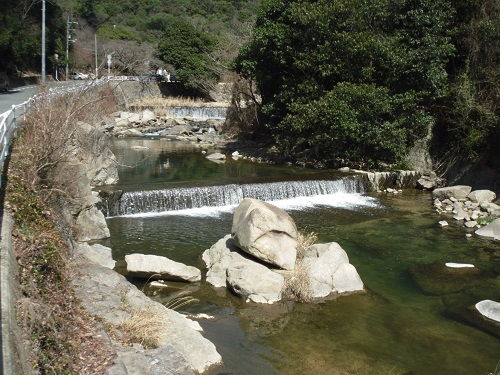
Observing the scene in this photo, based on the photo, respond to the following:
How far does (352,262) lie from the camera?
40.6 feet

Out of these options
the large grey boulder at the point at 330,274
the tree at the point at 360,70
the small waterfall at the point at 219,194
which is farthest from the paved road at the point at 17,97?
the large grey boulder at the point at 330,274

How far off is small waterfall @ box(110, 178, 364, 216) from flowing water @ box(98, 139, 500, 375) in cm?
3

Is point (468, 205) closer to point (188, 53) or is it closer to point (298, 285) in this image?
point (298, 285)

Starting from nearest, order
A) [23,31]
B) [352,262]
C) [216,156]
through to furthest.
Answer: [352,262] → [216,156] → [23,31]

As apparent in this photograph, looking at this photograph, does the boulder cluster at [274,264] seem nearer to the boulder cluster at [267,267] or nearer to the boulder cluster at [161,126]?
the boulder cluster at [267,267]

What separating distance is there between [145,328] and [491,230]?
1154 centimetres

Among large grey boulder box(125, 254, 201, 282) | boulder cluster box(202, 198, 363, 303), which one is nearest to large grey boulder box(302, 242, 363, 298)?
Result: boulder cluster box(202, 198, 363, 303)

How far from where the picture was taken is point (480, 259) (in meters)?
12.9

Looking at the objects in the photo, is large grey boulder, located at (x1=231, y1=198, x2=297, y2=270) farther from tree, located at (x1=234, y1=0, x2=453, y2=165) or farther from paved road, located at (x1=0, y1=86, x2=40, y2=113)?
paved road, located at (x1=0, y1=86, x2=40, y2=113)

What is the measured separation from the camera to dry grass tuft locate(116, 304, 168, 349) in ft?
23.1

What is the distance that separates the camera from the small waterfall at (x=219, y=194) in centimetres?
1598

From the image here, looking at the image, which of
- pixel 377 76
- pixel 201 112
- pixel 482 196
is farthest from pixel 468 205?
pixel 201 112

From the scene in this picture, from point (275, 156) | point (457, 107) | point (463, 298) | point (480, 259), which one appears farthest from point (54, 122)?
point (457, 107)

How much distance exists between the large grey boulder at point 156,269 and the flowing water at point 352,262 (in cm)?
23
